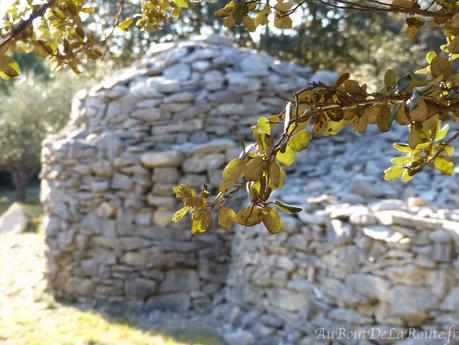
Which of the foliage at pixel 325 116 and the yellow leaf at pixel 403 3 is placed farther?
the yellow leaf at pixel 403 3

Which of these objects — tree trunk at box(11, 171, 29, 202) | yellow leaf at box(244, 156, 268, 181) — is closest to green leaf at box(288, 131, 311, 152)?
yellow leaf at box(244, 156, 268, 181)

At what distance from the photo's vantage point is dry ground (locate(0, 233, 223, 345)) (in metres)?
4.38

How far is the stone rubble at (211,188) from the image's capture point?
394 centimetres

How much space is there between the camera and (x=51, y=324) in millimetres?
4906

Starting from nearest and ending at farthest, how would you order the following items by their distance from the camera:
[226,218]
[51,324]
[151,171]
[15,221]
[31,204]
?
[226,218] < [51,324] < [151,171] < [15,221] < [31,204]

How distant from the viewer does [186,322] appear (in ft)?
16.3

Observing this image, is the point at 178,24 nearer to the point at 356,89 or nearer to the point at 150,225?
the point at 150,225

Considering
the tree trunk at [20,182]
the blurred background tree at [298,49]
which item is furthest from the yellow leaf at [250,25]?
the tree trunk at [20,182]

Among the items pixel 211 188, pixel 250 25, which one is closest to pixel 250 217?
pixel 250 25

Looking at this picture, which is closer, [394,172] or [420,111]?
[420,111]

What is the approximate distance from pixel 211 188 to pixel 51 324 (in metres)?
1.95

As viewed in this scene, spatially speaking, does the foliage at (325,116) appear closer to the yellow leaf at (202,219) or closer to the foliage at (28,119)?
the yellow leaf at (202,219)

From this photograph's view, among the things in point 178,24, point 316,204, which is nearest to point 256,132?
point 316,204

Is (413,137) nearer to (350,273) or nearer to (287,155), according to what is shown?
(287,155)
